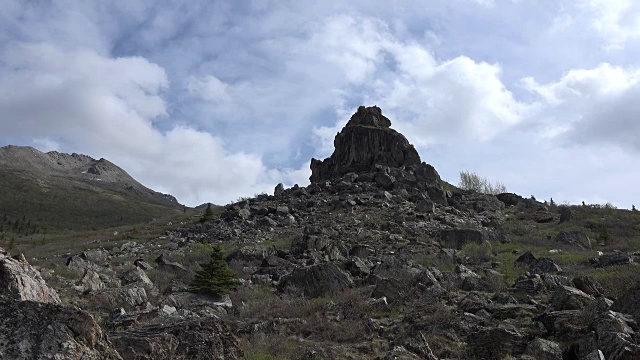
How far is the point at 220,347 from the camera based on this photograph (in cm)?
655

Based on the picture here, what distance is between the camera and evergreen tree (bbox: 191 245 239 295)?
14531mm

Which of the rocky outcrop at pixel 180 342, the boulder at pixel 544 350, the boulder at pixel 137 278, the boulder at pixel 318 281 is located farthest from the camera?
the boulder at pixel 137 278

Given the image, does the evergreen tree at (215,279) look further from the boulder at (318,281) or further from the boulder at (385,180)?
the boulder at (385,180)

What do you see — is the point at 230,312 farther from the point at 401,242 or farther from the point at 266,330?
the point at 401,242

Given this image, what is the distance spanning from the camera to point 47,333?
4180 millimetres

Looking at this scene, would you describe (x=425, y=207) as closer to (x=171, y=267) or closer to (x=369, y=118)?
(x=171, y=267)

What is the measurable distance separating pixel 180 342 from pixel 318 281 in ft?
27.1

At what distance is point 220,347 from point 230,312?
20.2 feet

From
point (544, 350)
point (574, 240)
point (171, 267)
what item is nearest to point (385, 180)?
point (574, 240)

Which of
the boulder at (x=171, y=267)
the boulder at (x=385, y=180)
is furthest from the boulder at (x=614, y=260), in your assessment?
the boulder at (x=385, y=180)

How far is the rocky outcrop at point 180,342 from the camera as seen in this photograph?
554 centimetres

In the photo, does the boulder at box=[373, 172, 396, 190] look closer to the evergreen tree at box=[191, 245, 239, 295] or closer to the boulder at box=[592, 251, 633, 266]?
the boulder at box=[592, 251, 633, 266]

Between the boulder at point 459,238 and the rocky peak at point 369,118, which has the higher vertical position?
the rocky peak at point 369,118

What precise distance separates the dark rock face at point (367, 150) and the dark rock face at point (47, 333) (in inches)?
1806
